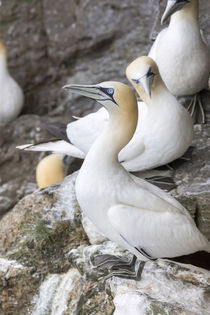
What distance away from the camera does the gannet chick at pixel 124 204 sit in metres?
2.59

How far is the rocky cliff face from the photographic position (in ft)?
9.31

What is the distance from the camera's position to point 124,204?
264 cm

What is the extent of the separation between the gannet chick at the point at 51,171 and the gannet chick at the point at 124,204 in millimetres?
2096

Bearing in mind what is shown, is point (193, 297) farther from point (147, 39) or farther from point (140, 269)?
point (147, 39)

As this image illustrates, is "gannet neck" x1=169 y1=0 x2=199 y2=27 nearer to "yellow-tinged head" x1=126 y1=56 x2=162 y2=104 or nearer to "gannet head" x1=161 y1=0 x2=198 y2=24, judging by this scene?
"gannet head" x1=161 y1=0 x2=198 y2=24

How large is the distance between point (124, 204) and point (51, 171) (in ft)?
7.23

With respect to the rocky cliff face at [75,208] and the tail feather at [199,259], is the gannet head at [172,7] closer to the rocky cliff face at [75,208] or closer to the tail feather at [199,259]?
the rocky cliff face at [75,208]

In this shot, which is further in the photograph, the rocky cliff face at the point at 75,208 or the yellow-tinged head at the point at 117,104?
the rocky cliff face at the point at 75,208

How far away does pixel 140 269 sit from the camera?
286cm

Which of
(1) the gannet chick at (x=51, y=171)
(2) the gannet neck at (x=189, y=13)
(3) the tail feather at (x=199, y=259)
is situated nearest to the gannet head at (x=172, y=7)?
(2) the gannet neck at (x=189, y=13)

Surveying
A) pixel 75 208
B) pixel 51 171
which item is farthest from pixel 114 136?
pixel 51 171

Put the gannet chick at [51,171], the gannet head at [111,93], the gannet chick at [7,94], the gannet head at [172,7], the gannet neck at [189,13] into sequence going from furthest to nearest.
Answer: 1. the gannet chick at [7,94]
2. the gannet chick at [51,171]
3. the gannet neck at [189,13]
4. the gannet head at [172,7]
5. the gannet head at [111,93]

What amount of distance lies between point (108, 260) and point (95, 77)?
3537 millimetres

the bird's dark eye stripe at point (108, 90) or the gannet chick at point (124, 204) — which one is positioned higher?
the bird's dark eye stripe at point (108, 90)
